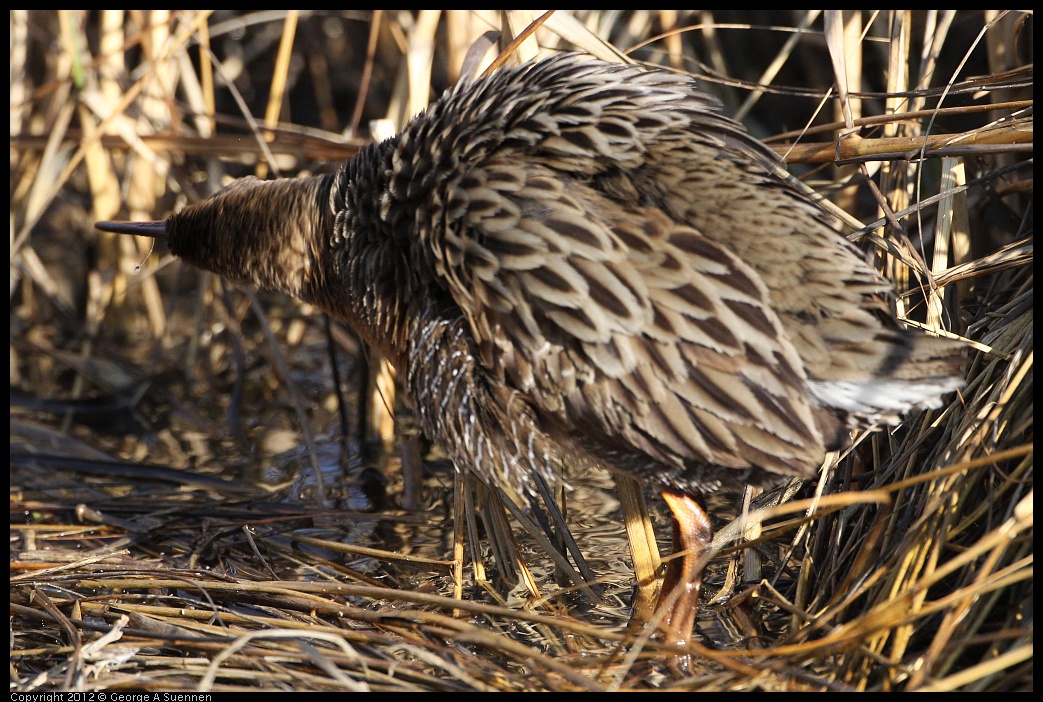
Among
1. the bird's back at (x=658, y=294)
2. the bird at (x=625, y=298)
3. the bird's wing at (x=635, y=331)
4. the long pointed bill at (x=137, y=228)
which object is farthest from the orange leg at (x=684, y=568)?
the long pointed bill at (x=137, y=228)

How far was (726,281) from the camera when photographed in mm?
2482

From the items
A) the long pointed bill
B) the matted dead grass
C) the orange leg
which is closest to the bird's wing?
the matted dead grass

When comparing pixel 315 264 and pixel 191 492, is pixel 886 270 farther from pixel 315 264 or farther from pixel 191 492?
pixel 191 492

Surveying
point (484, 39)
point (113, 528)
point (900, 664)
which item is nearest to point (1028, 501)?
point (900, 664)

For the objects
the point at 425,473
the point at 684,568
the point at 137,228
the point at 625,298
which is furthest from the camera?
the point at 425,473

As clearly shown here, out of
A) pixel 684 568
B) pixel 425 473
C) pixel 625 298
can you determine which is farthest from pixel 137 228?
pixel 684 568

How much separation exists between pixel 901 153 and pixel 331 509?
7.32 feet

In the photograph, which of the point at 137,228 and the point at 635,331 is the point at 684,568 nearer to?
the point at 635,331

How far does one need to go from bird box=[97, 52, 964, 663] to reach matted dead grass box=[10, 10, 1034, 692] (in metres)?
0.22

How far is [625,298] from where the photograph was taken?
2.48 m

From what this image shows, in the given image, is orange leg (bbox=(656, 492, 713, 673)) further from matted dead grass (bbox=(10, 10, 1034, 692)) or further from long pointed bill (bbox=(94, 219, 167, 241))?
long pointed bill (bbox=(94, 219, 167, 241))

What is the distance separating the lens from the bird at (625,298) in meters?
2.46

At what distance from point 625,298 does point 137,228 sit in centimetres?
208

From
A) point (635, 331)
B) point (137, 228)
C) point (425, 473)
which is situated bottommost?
point (425, 473)
